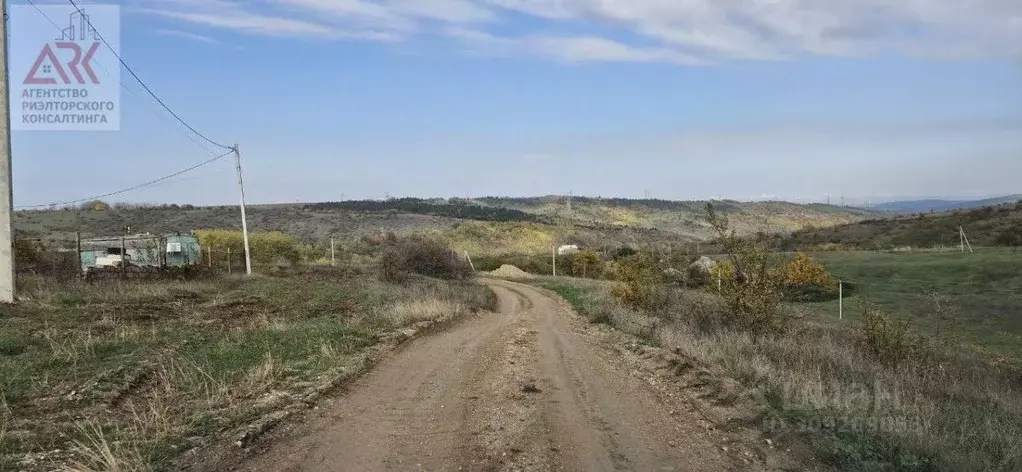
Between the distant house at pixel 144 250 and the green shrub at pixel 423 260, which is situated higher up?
the distant house at pixel 144 250

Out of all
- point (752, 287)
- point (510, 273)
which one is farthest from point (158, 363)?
point (510, 273)

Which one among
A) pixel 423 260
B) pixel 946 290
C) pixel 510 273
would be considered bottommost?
pixel 510 273

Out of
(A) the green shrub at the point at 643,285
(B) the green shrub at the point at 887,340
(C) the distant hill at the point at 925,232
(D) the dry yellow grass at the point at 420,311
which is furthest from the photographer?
(C) the distant hill at the point at 925,232

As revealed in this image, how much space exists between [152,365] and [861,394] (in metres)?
10.3

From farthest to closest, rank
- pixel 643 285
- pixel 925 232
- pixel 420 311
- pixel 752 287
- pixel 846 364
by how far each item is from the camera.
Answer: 1. pixel 925 232
2. pixel 643 285
3. pixel 420 311
4. pixel 752 287
5. pixel 846 364

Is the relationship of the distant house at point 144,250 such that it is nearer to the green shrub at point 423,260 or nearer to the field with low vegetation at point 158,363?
the field with low vegetation at point 158,363

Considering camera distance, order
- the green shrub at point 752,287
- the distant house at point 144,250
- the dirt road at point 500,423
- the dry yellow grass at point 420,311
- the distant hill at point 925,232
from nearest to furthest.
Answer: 1. the dirt road at point 500,423
2. the green shrub at point 752,287
3. the dry yellow grass at point 420,311
4. the distant house at point 144,250
5. the distant hill at point 925,232

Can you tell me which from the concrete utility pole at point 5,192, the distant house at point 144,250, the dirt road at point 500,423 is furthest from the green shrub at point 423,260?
the dirt road at point 500,423

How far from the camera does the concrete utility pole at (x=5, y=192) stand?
18344 mm

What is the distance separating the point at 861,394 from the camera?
8.12 m

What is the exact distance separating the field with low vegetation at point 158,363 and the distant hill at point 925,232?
6267 cm

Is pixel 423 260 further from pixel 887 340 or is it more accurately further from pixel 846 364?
pixel 846 364

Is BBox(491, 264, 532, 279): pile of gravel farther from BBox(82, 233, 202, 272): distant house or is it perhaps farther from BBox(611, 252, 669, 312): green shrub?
BBox(611, 252, 669, 312): green shrub

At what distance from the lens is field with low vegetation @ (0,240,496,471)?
628 cm
